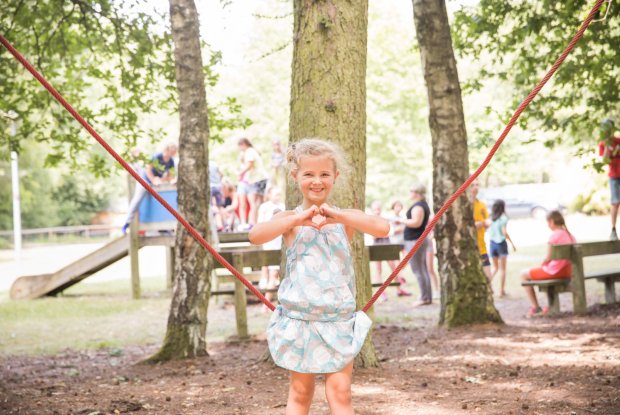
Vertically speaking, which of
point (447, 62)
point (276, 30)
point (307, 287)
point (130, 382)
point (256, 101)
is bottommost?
point (130, 382)

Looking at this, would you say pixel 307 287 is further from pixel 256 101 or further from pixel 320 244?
pixel 256 101

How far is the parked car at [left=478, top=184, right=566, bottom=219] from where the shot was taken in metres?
41.9

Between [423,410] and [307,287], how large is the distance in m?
1.65

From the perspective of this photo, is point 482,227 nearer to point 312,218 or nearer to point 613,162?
point 613,162

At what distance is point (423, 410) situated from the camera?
5.00 m

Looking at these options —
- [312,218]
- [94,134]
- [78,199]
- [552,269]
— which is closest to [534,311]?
[552,269]

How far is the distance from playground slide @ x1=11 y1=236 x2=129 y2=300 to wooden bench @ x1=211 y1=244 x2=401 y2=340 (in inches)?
234

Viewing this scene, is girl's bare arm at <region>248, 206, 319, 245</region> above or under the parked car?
under

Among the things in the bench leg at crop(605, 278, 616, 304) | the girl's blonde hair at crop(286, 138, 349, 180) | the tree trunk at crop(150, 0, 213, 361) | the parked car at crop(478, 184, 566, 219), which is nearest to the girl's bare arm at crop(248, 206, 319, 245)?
the girl's blonde hair at crop(286, 138, 349, 180)

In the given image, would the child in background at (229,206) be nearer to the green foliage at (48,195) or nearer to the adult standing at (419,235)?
the adult standing at (419,235)

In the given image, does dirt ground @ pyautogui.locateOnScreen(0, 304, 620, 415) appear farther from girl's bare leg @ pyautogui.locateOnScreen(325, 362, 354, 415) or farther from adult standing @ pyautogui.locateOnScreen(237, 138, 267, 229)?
adult standing @ pyautogui.locateOnScreen(237, 138, 267, 229)

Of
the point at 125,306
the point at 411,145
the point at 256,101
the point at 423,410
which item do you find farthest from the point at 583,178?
the point at 423,410

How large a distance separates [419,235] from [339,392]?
344 inches

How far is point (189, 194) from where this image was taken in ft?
24.1
